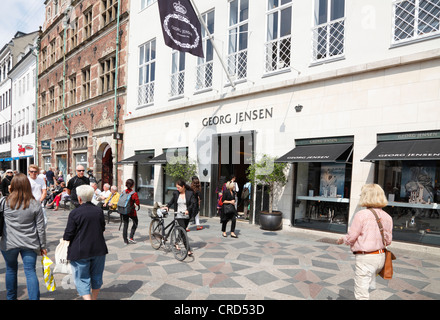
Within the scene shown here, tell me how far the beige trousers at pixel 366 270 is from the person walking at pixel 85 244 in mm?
2975

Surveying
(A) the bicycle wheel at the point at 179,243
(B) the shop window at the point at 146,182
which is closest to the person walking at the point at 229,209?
(A) the bicycle wheel at the point at 179,243

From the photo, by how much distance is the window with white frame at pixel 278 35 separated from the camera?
32.5 feet

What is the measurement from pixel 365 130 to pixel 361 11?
315 cm

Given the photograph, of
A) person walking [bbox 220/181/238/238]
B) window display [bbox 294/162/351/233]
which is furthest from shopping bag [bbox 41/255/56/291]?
window display [bbox 294/162/351/233]

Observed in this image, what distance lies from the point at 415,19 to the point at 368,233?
20.9ft

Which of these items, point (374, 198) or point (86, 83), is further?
point (86, 83)

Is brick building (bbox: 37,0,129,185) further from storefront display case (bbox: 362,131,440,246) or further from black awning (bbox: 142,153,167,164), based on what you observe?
storefront display case (bbox: 362,131,440,246)

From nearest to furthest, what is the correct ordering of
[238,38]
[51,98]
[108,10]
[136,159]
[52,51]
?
[238,38] < [136,159] < [108,10] < [52,51] < [51,98]

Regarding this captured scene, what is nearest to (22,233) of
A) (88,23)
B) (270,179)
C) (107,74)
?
(270,179)

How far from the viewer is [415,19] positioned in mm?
7281

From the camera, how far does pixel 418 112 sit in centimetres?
717

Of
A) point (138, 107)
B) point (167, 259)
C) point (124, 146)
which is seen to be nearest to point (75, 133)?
point (124, 146)

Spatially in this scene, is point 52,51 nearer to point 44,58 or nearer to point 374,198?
point 44,58

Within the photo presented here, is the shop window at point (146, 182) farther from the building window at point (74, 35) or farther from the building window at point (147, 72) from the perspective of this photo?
the building window at point (74, 35)
